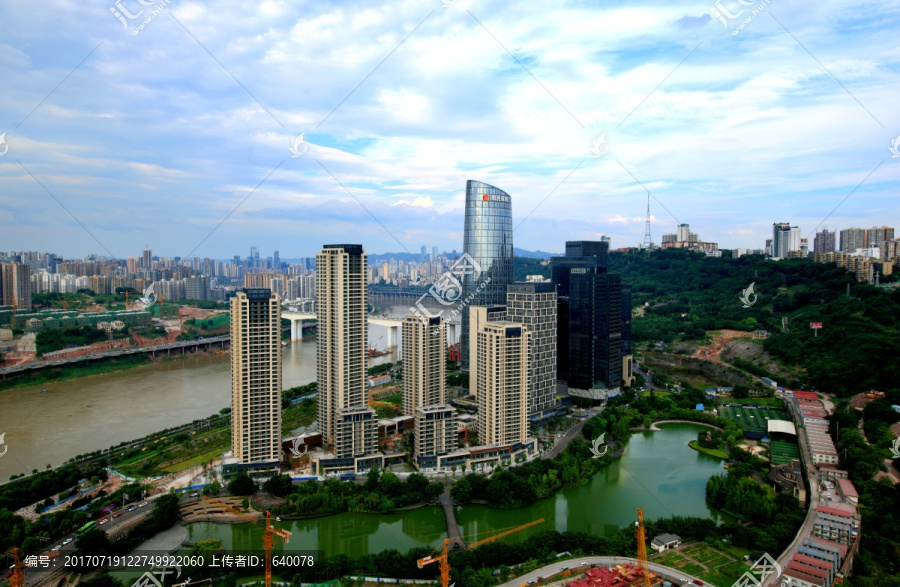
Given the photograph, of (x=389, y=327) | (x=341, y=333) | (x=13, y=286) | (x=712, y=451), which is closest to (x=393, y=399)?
(x=341, y=333)

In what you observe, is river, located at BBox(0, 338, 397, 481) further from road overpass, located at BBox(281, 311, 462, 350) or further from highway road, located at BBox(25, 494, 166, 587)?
road overpass, located at BBox(281, 311, 462, 350)

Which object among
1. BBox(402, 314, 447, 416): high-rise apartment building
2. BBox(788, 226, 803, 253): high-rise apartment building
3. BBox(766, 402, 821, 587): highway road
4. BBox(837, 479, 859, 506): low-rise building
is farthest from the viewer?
BBox(788, 226, 803, 253): high-rise apartment building

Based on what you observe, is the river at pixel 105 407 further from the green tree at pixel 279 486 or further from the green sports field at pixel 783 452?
the green sports field at pixel 783 452

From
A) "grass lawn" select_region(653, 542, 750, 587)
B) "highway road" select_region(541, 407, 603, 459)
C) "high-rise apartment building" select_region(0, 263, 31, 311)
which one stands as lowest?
"grass lawn" select_region(653, 542, 750, 587)

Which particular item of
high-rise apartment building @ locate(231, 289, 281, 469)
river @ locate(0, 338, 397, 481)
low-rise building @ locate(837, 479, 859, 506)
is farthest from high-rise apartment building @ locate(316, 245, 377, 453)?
low-rise building @ locate(837, 479, 859, 506)

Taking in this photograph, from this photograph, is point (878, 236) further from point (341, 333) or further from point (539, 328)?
point (341, 333)

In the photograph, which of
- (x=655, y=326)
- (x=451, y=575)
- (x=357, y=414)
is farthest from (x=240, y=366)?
(x=655, y=326)
